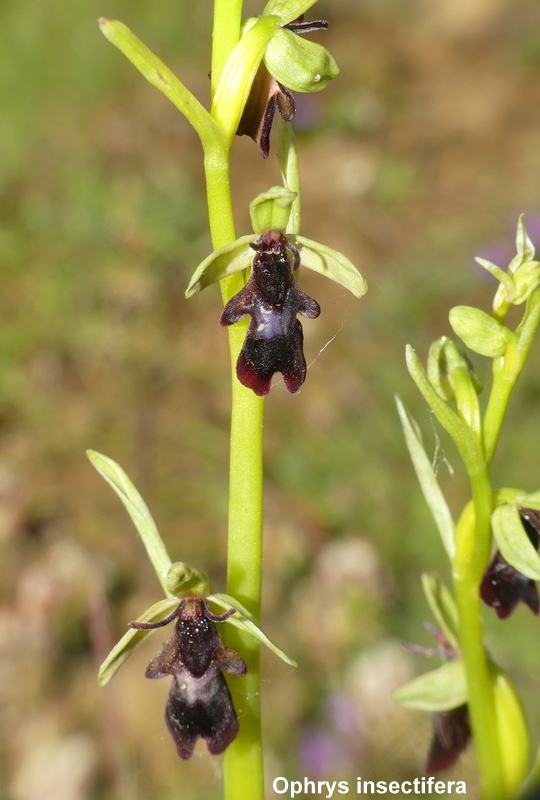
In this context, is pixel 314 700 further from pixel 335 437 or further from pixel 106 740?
pixel 335 437

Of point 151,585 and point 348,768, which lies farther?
point 151,585

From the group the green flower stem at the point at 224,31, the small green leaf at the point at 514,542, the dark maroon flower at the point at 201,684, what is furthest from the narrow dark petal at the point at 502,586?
the green flower stem at the point at 224,31

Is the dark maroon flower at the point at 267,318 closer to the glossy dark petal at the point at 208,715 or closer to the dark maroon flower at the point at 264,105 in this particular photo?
the dark maroon flower at the point at 264,105

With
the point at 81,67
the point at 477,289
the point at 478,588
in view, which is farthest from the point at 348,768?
the point at 81,67

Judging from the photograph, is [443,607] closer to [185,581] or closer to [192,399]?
[185,581]

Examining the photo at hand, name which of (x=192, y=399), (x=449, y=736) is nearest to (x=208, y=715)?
(x=449, y=736)

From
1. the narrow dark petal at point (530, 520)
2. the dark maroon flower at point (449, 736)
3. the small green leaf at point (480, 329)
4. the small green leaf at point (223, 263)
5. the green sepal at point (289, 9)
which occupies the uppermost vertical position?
the green sepal at point (289, 9)
